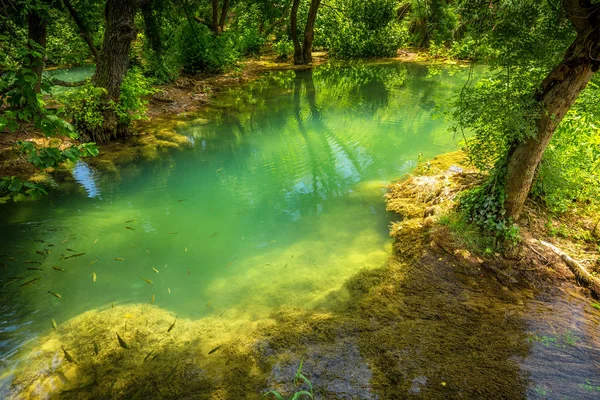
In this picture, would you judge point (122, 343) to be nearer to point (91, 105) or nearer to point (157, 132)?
point (91, 105)

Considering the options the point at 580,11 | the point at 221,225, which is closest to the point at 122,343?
the point at 221,225

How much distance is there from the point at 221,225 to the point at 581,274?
4949 millimetres

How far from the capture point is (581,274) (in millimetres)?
4297

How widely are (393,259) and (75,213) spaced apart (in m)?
5.23

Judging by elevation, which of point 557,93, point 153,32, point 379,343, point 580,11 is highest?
point 153,32

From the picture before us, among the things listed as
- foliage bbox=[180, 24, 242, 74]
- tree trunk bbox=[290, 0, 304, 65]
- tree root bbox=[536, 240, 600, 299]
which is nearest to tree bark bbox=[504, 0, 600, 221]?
tree root bbox=[536, 240, 600, 299]

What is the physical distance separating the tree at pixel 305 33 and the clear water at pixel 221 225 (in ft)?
30.1

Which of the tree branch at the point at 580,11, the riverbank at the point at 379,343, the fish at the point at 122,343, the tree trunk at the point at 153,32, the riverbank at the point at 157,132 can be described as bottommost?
the riverbank at the point at 379,343

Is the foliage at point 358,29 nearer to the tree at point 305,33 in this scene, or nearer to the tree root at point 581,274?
the tree at point 305,33

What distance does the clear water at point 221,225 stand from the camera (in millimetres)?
4344

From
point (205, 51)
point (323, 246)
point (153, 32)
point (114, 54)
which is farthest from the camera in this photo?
point (205, 51)

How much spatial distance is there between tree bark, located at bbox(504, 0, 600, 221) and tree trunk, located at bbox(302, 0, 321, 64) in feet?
49.8

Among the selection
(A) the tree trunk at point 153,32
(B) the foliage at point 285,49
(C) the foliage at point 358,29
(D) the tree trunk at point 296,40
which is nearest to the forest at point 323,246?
(A) the tree trunk at point 153,32

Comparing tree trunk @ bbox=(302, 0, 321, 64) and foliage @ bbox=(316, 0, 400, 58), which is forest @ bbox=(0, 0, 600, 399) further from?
foliage @ bbox=(316, 0, 400, 58)
